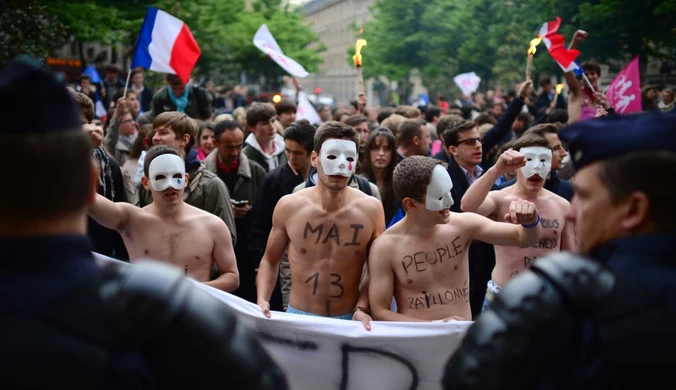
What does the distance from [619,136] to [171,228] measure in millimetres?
3738

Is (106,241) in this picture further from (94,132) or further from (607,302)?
(607,302)

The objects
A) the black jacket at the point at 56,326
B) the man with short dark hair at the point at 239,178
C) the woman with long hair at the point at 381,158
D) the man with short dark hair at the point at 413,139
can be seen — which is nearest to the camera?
the black jacket at the point at 56,326

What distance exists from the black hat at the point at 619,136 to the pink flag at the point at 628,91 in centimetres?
841

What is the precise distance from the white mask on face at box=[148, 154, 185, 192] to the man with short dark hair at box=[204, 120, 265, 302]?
1.94 metres

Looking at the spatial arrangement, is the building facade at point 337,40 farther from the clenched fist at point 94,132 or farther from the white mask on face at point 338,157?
the white mask on face at point 338,157

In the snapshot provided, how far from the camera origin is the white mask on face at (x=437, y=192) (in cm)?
487

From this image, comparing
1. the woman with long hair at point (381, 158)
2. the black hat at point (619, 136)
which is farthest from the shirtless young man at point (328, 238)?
the black hat at point (619, 136)

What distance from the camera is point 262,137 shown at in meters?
8.77

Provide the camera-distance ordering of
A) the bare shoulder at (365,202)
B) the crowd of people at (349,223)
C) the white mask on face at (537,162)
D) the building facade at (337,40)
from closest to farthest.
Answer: the crowd of people at (349,223)
the bare shoulder at (365,202)
the white mask on face at (537,162)
the building facade at (337,40)

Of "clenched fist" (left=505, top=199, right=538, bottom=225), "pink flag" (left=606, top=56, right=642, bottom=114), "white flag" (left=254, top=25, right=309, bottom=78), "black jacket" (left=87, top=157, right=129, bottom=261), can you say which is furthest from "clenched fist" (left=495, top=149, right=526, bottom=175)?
"white flag" (left=254, top=25, right=309, bottom=78)

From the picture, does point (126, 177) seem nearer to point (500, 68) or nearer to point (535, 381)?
point (535, 381)

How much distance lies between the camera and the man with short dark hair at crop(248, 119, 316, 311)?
273 inches

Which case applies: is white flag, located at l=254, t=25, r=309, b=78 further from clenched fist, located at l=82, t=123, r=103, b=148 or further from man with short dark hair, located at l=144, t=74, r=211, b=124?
clenched fist, located at l=82, t=123, r=103, b=148

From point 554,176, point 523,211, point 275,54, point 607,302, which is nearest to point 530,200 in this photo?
point 554,176
